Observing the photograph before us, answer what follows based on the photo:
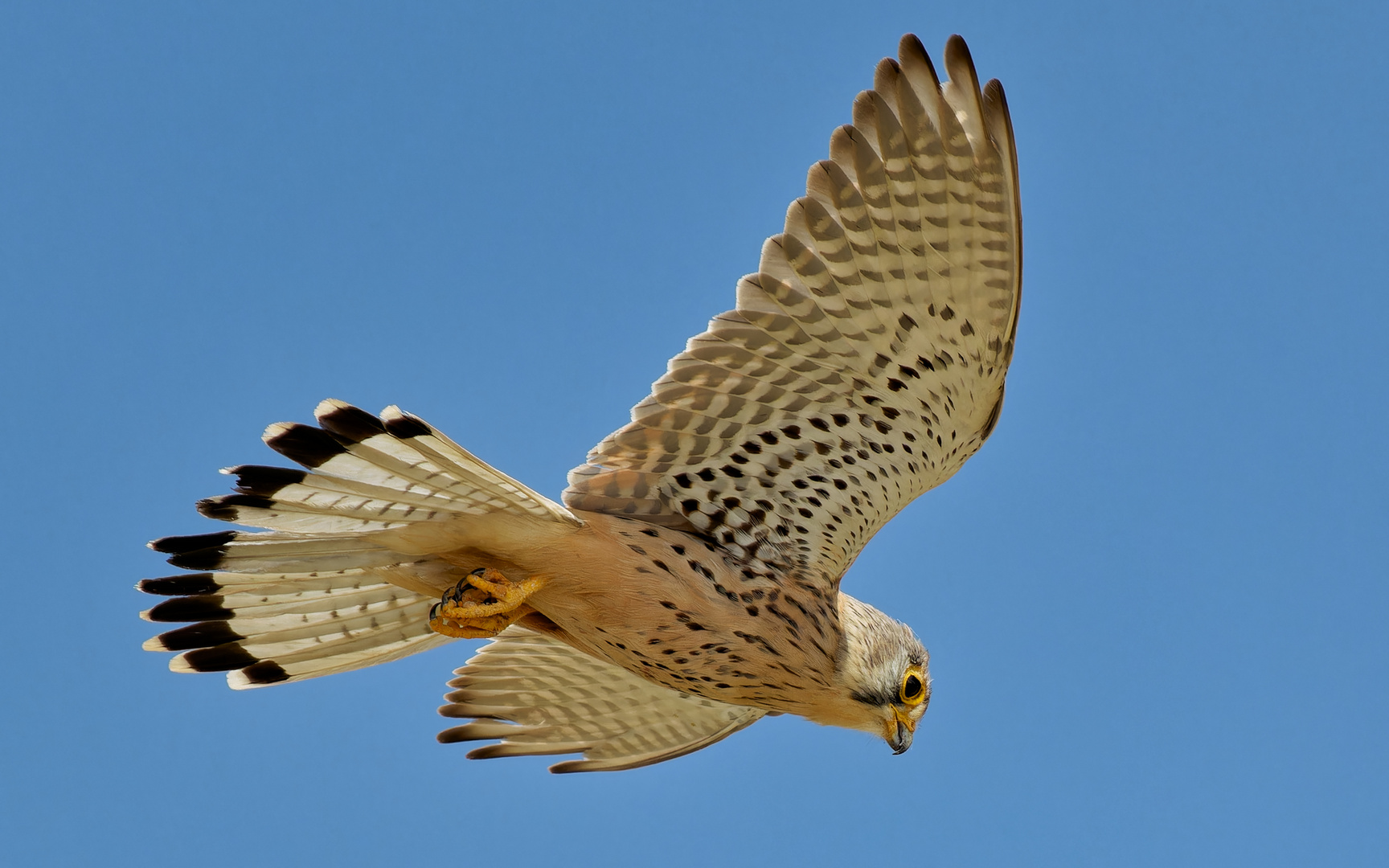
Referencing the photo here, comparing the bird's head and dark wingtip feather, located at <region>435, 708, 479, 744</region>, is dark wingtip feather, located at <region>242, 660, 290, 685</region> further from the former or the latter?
the bird's head

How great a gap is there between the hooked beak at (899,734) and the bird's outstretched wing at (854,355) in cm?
67

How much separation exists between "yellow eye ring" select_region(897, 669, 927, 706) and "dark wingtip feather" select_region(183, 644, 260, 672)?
2.76 meters

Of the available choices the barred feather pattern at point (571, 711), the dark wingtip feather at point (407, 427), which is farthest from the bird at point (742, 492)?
the barred feather pattern at point (571, 711)

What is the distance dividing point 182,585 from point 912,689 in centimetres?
A: 310

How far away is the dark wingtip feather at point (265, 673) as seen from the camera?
651cm

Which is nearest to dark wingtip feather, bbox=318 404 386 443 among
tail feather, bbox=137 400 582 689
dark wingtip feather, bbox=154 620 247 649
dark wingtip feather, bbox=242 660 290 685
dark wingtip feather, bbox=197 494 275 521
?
tail feather, bbox=137 400 582 689

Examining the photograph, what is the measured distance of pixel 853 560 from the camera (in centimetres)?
676

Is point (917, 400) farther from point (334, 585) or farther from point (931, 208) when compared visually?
point (334, 585)

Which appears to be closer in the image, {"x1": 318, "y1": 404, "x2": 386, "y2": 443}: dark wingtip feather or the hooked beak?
{"x1": 318, "y1": 404, "x2": 386, "y2": 443}: dark wingtip feather

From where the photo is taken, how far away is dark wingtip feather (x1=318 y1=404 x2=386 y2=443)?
541 cm

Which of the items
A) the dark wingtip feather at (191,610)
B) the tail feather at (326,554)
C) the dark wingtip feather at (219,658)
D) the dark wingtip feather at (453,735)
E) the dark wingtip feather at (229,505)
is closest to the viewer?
the tail feather at (326,554)

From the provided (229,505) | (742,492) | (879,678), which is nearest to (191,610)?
(229,505)

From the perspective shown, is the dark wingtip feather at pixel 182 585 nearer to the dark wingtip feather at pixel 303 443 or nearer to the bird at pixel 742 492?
the bird at pixel 742 492

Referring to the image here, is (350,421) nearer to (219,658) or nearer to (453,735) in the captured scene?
(219,658)
